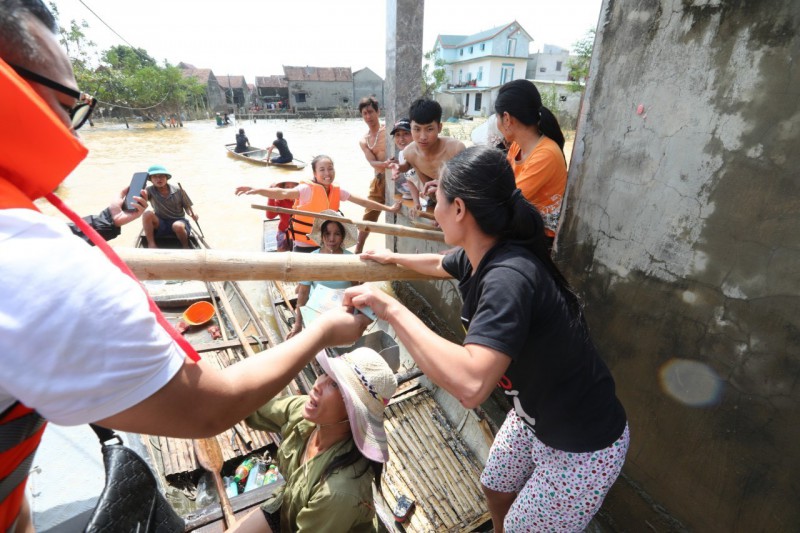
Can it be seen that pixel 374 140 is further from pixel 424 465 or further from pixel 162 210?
pixel 424 465

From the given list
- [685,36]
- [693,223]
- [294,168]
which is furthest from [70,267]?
[294,168]

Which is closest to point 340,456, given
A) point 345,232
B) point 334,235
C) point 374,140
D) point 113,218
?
point 113,218

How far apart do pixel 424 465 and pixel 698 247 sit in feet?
9.22

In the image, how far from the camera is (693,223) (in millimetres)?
2229

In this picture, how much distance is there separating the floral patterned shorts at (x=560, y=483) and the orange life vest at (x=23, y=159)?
1963 mm

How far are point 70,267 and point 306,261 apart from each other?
4.13ft

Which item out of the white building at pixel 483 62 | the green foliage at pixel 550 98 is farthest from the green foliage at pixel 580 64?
the white building at pixel 483 62

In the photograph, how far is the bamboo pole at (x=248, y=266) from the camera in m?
1.66

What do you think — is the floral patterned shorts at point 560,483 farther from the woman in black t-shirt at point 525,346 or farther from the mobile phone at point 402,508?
the mobile phone at point 402,508

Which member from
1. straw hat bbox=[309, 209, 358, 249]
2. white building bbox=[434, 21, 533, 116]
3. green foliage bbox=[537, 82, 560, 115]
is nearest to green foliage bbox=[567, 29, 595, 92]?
green foliage bbox=[537, 82, 560, 115]

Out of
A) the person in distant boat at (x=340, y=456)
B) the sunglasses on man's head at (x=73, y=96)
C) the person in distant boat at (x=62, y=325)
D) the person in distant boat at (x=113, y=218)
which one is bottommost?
the person in distant boat at (x=340, y=456)

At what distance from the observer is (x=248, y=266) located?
1856 millimetres

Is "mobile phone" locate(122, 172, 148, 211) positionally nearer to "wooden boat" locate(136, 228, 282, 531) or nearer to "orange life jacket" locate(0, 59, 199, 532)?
"wooden boat" locate(136, 228, 282, 531)

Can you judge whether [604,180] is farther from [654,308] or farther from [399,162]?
[399,162]
